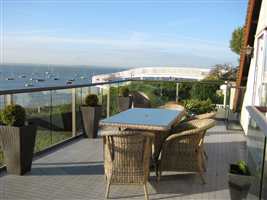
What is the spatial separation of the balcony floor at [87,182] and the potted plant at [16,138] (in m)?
0.16

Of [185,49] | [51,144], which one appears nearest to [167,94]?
[51,144]

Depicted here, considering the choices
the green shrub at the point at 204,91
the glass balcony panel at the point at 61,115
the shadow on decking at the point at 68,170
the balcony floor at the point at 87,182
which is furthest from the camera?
the green shrub at the point at 204,91

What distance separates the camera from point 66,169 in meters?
4.69

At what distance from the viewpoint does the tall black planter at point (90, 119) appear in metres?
6.61

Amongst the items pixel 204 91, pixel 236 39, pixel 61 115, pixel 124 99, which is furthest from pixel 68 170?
pixel 236 39

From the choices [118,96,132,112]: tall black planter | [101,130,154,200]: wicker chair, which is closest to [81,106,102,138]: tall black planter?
[118,96,132,112]: tall black planter

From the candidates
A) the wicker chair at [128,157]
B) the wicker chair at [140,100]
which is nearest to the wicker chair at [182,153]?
the wicker chair at [128,157]

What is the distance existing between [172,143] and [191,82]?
597 centimetres

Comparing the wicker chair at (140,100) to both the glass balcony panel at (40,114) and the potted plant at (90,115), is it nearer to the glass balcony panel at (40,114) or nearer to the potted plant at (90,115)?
the potted plant at (90,115)

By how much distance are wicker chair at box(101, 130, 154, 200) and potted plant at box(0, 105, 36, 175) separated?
1.26 m

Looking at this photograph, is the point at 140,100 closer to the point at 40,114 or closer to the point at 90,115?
the point at 90,115

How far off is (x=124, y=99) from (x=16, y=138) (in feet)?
15.5

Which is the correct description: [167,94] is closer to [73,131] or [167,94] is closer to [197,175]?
[73,131]

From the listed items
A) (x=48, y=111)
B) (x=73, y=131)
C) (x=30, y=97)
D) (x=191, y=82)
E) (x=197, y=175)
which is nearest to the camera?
(x=197, y=175)
